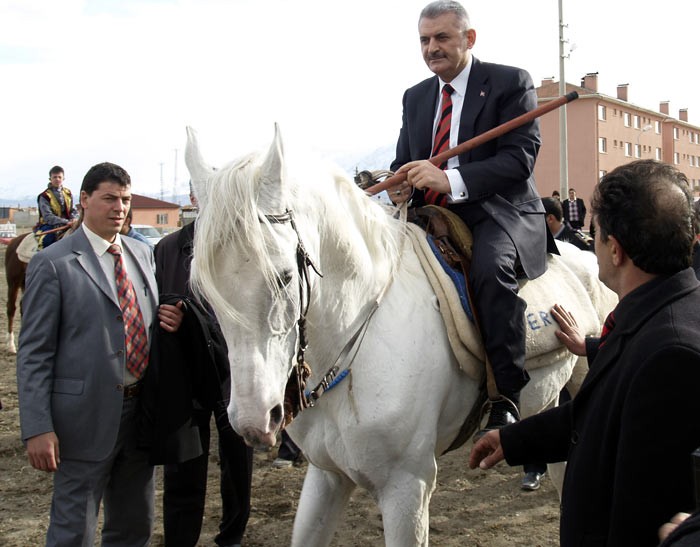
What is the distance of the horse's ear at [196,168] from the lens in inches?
94.7

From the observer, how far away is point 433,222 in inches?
129

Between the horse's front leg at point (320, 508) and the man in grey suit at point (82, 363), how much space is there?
924mm

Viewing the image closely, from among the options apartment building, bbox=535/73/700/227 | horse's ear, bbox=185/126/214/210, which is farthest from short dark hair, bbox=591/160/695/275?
apartment building, bbox=535/73/700/227

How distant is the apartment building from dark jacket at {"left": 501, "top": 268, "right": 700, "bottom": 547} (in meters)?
51.1

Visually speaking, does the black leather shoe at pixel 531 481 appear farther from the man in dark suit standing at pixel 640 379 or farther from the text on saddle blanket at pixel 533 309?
the man in dark suit standing at pixel 640 379

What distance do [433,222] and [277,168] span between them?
115 cm

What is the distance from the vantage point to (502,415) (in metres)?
3.00

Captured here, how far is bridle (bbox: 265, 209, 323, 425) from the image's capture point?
2389mm

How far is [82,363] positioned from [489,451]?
1841 mm

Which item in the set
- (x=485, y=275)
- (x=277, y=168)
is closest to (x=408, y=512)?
(x=485, y=275)

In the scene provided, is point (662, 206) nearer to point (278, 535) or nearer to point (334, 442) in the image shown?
point (334, 442)

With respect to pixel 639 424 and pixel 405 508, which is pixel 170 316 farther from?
pixel 639 424

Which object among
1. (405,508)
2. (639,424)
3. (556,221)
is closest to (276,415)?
(405,508)

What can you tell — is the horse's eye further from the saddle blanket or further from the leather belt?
the saddle blanket
